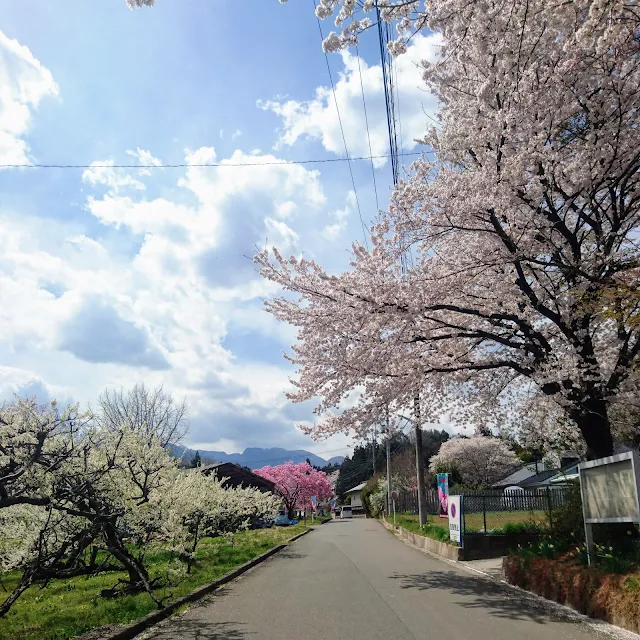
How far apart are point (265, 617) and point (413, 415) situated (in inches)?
303

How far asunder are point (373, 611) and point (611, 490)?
13.3 feet

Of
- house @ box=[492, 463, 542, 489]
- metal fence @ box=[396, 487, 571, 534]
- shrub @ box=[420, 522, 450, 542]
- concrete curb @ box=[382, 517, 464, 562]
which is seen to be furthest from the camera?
house @ box=[492, 463, 542, 489]

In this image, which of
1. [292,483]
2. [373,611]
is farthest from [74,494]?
[292,483]

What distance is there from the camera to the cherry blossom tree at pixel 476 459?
55531 mm

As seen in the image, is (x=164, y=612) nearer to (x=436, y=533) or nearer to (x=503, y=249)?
(x=503, y=249)

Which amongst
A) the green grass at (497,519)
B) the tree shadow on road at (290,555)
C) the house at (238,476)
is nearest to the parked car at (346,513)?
the house at (238,476)

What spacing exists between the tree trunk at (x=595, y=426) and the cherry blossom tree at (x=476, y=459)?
4639 cm

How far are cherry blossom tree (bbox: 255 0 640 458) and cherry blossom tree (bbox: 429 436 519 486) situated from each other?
44.2m

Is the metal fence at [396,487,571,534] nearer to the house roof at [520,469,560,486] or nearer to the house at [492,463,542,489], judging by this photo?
the house roof at [520,469,560,486]

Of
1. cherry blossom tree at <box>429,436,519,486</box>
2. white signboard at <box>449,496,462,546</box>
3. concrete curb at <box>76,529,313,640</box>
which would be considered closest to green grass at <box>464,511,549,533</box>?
white signboard at <box>449,496,462,546</box>

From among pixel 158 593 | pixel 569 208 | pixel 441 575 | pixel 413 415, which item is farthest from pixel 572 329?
pixel 158 593

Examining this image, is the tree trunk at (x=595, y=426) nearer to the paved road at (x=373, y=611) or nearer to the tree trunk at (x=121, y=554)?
the paved road at (x=373, y=611)

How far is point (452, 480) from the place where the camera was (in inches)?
2233

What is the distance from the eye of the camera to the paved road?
7.01 metres
